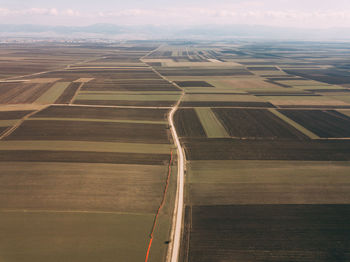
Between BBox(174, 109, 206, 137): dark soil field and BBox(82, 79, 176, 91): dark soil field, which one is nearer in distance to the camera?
BBox(174, 109, 206, 137): dark soil field

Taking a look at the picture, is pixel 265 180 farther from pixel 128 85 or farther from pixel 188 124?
pixel 128 85

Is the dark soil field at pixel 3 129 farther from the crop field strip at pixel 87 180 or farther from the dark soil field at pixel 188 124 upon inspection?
the dark soil field at pixel 188 124

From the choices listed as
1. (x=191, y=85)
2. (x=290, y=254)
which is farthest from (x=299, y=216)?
(x=191, y=85)

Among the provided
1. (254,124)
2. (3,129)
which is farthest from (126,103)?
(254,124)

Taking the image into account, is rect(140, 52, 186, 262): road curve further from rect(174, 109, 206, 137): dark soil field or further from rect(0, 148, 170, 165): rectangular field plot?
rect(174, 109, 206, 137): dark soil field

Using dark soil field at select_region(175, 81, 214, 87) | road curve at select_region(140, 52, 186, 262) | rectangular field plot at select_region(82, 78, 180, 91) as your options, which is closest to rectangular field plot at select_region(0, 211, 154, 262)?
road curve at select_region(140, 52, 186, 262)

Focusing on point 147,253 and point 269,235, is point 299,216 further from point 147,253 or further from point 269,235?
point 147,253

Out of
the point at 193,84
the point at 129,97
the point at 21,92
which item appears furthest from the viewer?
the point at 193,84
